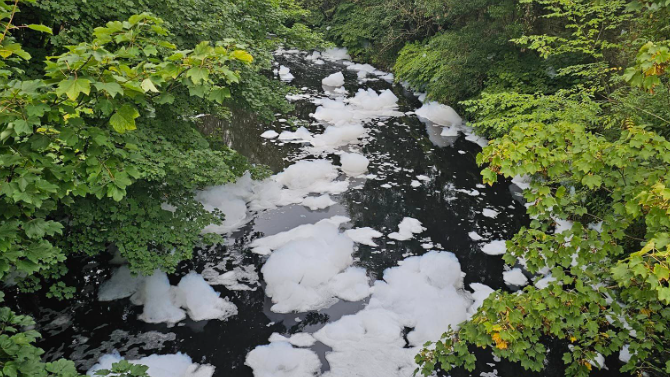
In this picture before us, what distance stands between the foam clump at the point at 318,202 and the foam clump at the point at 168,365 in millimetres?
4010

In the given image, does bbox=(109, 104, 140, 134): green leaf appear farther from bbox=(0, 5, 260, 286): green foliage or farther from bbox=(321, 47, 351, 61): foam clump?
bbox=(321, 47, 351, 61): foam clump

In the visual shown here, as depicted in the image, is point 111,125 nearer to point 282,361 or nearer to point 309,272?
point 282,361

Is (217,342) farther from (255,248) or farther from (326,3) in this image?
(326,3)

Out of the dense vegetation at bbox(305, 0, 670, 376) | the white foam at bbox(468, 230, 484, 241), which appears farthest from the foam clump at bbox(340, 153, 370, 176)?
the dense vegetation at bbox(305, 0, 670, 376)

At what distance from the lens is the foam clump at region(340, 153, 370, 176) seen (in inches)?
376

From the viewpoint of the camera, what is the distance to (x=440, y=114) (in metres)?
13.2

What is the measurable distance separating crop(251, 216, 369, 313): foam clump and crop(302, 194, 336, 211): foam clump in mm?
1267

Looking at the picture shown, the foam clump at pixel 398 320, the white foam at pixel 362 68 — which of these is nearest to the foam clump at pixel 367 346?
the foam clump at pixel 398 320

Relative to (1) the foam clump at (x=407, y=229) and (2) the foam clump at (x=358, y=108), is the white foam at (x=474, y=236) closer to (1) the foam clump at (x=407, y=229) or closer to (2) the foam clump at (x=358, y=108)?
(1) the foam clump at (x=407, y=229)

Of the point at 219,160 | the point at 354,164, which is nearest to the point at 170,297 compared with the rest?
the point at 219,160

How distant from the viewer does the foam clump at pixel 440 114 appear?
12.8m

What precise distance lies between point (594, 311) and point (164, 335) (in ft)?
15.3

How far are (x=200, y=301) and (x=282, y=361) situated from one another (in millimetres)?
1542

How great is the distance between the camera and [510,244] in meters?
2.97
